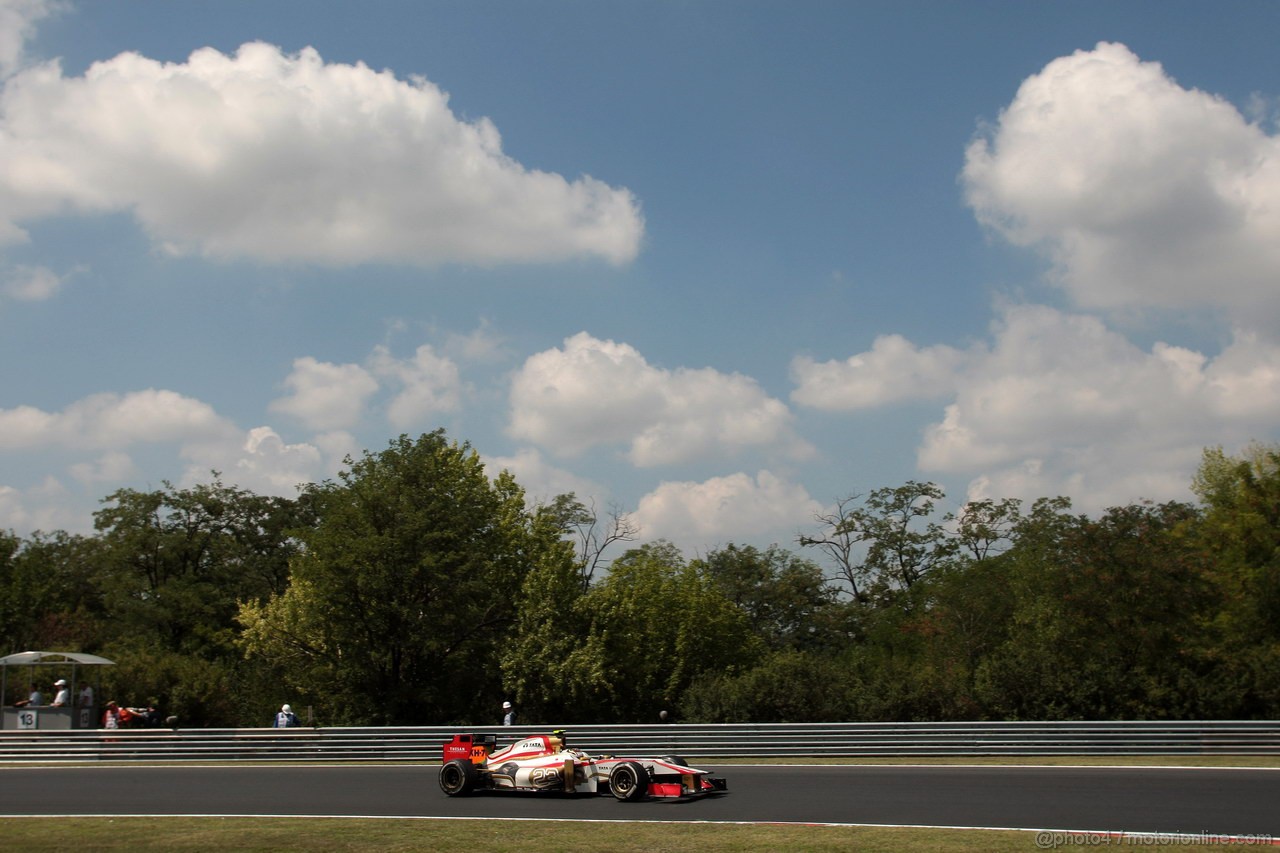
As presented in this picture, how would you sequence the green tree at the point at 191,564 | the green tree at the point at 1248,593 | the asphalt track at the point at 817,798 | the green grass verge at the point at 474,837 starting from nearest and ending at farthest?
the green grass verge at the point at 474,837
the asphalt track at the point at 817,798
the green tree at the point at 1248,593
the green tree at the point at 191,564

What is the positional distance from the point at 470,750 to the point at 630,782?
11.5ft

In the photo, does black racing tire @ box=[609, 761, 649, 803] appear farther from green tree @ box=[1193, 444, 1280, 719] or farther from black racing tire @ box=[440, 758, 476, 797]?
green tree @ box=[1193, 444, 1280, 719]

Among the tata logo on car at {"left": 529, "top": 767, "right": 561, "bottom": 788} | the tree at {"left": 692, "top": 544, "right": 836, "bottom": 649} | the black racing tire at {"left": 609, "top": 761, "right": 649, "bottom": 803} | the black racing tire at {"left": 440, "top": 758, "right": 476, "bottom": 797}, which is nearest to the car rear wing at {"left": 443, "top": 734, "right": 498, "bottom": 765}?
the black racing tire at {"left": 440, "top": 758, "right": 476, "bottom": 797}

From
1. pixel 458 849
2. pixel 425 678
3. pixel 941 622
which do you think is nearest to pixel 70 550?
pixel 425 678

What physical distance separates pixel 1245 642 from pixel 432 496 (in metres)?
30.4

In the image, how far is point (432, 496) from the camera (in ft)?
147

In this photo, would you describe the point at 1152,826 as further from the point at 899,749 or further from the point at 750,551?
the point at 750,551

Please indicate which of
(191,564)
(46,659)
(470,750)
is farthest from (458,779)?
(191,564)

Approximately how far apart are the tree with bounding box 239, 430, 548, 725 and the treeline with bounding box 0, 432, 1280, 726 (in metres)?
0.11

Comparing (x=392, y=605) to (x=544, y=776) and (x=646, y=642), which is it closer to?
(x=646, y=642)

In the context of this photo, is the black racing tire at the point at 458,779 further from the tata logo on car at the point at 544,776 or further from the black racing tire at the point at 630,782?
the black racing tire at the point at 630,782

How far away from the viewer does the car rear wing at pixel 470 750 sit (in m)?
18.9

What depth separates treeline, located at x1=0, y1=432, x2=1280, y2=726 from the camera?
93.9 ft

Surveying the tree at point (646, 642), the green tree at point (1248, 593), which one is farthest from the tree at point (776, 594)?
the green tree at point (1248, 593)
